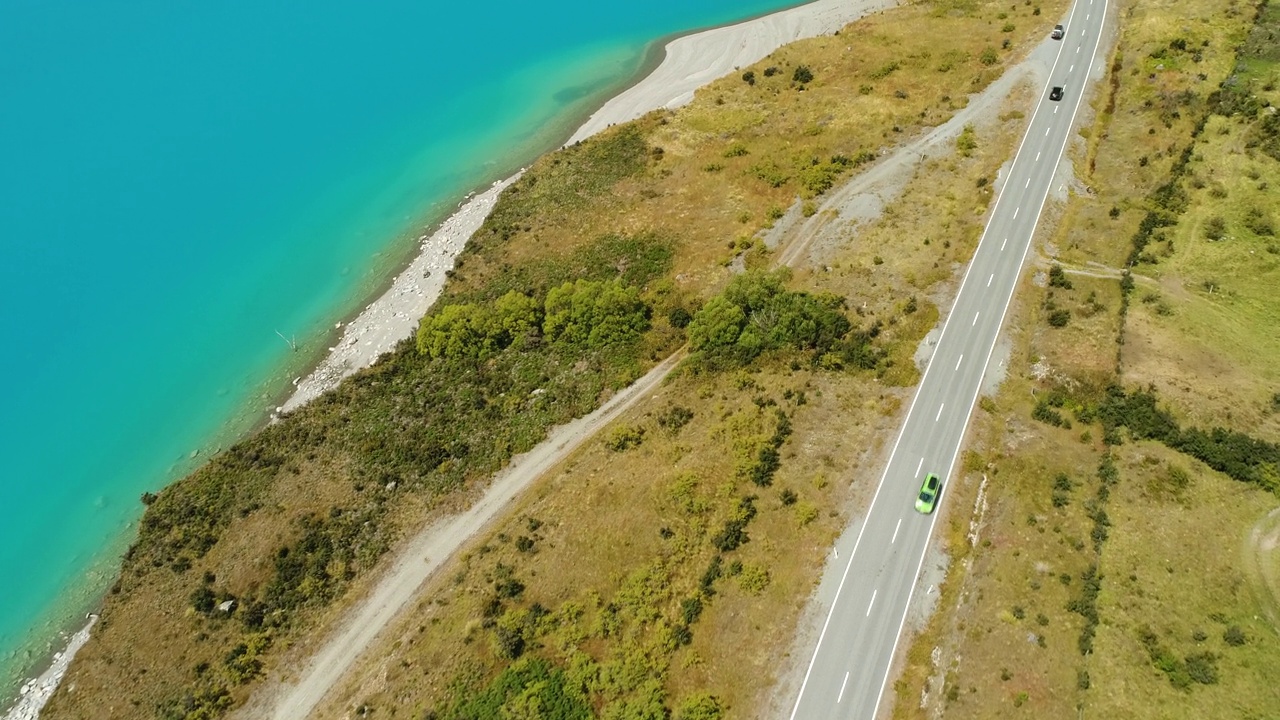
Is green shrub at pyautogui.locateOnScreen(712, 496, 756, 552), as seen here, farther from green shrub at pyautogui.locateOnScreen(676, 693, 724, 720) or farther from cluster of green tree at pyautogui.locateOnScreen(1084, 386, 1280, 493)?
cluster of green tree at pyautogui.locateOnScreen(1084, 386, 1280, 493)

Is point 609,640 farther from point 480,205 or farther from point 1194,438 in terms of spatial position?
point 480,205

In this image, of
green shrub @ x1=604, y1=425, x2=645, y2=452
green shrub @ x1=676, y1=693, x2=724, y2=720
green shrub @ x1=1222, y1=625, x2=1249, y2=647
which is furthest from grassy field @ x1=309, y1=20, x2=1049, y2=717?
green shrub @ x1=1222, y1=625, x2=1249, y2=647

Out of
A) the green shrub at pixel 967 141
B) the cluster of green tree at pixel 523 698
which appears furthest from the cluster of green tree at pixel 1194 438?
the cluster of green tree at pixel 523 698

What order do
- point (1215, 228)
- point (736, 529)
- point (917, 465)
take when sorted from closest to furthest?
1. point (736, 529)
2. point (917, 465)
3. point (1215, 228)

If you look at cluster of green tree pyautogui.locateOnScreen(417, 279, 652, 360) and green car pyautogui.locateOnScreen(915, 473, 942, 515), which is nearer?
green car pyautogui.locateOnScreen(915, 473, 942, 515)

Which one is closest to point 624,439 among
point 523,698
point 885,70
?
point 523,698
